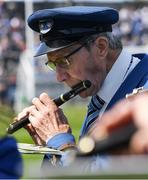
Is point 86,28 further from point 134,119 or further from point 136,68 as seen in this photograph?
point 134,119

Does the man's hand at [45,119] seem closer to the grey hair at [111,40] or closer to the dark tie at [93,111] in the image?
the dark tie at [93,111]

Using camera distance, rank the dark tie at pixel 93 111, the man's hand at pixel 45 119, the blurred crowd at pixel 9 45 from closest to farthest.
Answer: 1. the man's hand at pixel 45 119
2. the dark tie at pixel 93 111
3. the blurred crowd at pixel 9 45

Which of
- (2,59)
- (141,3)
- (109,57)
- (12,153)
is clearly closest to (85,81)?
(109,57)

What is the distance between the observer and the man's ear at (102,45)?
2891 mm

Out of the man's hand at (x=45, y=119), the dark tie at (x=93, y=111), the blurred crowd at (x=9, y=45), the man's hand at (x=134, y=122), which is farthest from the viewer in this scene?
the blurred crowd at (x=9, y=45)

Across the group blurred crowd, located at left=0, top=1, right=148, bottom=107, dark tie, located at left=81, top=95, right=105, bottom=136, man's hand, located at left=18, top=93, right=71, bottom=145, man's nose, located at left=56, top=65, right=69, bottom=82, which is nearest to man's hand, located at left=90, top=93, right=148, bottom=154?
man's hand, located at left=18, top=93, right=71, bottom=145

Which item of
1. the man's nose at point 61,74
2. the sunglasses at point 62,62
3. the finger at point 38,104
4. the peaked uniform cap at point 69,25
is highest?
the peaked uniform cap at point 69,25

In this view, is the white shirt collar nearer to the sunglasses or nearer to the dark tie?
the dark tie

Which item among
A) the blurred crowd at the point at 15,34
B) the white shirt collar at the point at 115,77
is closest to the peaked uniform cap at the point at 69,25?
the white shirt collar at the point at 115,77

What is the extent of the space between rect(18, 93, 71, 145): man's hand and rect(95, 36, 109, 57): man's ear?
32cm

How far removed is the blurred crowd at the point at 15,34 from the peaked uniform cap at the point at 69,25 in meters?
12.3

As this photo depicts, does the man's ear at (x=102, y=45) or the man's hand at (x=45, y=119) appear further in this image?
the man's ear at (x=102, y=45)

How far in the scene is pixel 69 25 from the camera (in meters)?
2.90

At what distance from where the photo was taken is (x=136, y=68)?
2789 mm
